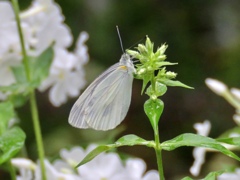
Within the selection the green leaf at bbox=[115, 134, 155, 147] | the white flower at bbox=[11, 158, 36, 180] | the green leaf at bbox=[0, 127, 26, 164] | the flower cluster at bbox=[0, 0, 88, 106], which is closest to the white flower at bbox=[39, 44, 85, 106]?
the flower cluster at bbox=[0, 0, 88, 106]

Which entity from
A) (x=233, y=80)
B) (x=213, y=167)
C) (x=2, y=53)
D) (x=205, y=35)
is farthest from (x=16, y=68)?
(x=205, y=35)

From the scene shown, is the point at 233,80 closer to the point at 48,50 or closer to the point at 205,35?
the point at 205,35

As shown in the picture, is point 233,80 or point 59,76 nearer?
point 59,76

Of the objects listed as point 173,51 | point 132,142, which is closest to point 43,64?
point 132,142

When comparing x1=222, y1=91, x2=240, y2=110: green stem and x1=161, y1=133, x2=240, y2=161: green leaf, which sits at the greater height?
x1=161, y1=133, x2=240, y2=161: green leaf

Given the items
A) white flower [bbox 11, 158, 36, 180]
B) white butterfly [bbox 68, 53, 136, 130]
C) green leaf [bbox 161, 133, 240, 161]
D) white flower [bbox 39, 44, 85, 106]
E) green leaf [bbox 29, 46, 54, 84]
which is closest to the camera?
green leaf [bbox 161, 133, 240, 161]

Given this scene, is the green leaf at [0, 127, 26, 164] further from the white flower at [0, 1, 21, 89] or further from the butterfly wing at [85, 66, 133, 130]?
the white flower at [0, 1, 21, 89]
